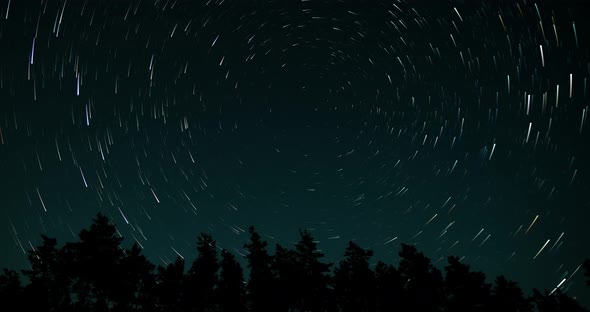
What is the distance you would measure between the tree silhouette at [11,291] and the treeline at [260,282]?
0.06 meters

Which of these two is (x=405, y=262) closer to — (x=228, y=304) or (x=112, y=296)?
(x=228, y=304)

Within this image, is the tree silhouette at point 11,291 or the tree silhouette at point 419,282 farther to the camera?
the tree silhouette at point 419,282

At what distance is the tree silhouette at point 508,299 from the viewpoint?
55.3 ft

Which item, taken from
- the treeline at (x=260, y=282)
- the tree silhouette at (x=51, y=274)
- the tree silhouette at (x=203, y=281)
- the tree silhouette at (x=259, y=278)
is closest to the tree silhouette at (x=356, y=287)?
the treeline at (x=260, y=282)

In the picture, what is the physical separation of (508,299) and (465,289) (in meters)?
2.18

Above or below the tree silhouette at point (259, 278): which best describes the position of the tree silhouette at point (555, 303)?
below

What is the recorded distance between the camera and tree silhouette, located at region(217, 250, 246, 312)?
17.2 metres

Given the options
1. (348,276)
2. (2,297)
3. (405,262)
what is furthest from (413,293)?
(2,297)

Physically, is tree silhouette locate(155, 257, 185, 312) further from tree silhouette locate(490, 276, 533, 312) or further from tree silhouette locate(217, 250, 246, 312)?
tree silhouette locate(490, 276, 533, 312)

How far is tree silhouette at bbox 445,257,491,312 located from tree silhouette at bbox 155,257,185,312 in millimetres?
13498

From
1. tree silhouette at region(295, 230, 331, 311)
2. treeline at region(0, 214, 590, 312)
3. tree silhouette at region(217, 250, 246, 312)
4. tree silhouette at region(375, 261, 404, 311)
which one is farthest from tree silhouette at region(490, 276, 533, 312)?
tree silhouette at region(217, 250, 246, 312)

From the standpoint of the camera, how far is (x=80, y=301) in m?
14.9

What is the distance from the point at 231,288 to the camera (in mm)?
17688

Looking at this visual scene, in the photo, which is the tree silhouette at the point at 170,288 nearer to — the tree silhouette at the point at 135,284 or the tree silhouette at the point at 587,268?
the tree silhouette at the point at 135,284
